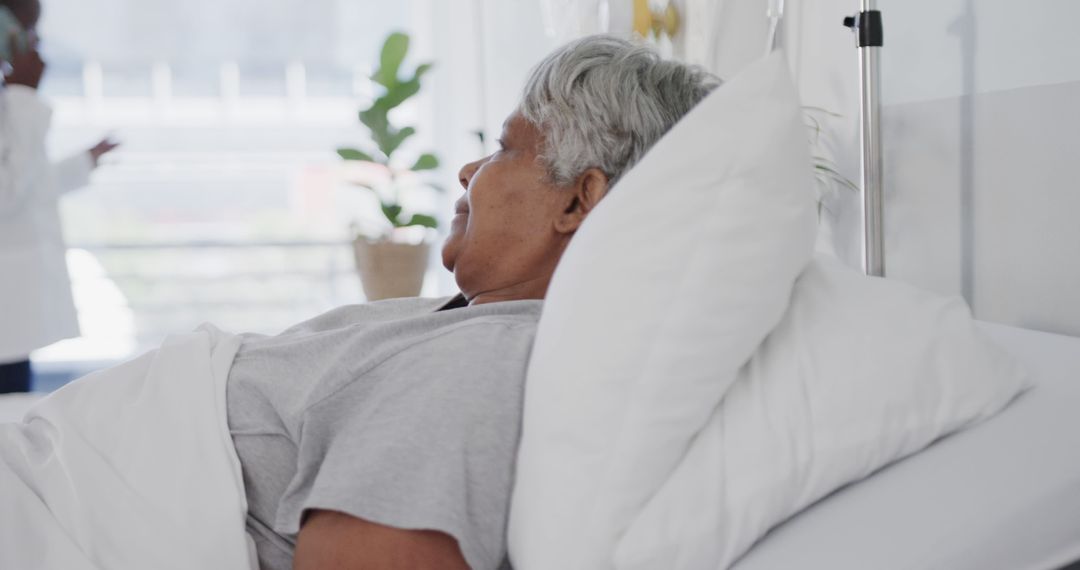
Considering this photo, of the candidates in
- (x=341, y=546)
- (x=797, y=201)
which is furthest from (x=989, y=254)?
(x=341, y=546)

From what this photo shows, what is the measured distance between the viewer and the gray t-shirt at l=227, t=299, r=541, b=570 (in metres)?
0.86

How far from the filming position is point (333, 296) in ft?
15.0

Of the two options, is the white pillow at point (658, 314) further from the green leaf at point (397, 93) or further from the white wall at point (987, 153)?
the green leaf at point (397, 93)

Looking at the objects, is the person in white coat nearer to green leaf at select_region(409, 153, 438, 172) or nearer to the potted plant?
the potted plant

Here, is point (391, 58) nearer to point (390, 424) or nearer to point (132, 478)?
point (132, 478)

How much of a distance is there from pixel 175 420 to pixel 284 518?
19 centimetres

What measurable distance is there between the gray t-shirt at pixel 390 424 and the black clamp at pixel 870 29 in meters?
0.91

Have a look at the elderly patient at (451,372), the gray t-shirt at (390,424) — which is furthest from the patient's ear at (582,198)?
the gray t-shirt at (390,424)

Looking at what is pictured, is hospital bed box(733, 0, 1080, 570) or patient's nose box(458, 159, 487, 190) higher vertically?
patient's nose box(458, 159, 487, 190)

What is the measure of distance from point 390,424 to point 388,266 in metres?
2.76

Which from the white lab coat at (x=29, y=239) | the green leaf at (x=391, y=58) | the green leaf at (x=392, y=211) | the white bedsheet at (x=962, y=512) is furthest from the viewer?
the green leaf at (x=392, y=211)

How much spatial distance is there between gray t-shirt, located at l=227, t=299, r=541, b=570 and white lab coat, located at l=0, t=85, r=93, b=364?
2243 mm

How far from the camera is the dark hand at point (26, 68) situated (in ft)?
9.95

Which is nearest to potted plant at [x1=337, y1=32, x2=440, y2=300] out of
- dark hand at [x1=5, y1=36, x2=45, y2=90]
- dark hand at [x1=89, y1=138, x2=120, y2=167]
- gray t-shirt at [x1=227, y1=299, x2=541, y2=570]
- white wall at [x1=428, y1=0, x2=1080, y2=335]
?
dark hand at [x1=89, y1=138, x2=120, y2=167]
